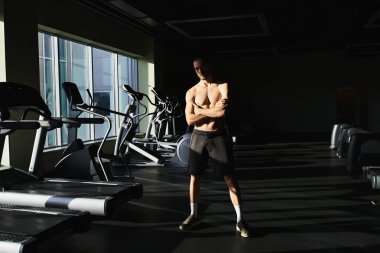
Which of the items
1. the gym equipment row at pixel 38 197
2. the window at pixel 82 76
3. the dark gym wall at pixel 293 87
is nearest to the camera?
the gym equipment row at pixel 38 197

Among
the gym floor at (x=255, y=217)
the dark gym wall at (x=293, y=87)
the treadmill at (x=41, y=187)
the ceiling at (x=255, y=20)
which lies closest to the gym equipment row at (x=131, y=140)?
the gym floor at (x=255, y=217)

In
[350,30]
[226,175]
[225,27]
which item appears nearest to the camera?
[226,175]

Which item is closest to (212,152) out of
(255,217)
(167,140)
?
(255,217)

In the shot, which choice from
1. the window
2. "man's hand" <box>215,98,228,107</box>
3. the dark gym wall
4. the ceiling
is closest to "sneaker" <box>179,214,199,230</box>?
"man's hand" <box>215,98,228,107</box>

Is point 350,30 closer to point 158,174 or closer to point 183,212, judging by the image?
point 158,174

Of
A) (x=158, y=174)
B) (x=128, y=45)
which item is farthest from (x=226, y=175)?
(x=128, y=45)

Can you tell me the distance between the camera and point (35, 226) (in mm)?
2111

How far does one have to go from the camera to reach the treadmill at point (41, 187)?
2.64 metres

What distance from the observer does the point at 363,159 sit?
4.83 metres

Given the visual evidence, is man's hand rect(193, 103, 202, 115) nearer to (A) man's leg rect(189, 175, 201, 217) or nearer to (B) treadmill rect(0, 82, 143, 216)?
(A) man's leg rect(189, 175, 201, 217)

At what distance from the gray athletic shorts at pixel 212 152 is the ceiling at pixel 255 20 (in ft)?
10.3

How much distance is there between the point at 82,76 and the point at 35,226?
5079 mm

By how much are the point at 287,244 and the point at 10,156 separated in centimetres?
317

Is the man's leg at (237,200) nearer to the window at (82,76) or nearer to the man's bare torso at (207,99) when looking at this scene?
the man's bare torso at (207,99)
